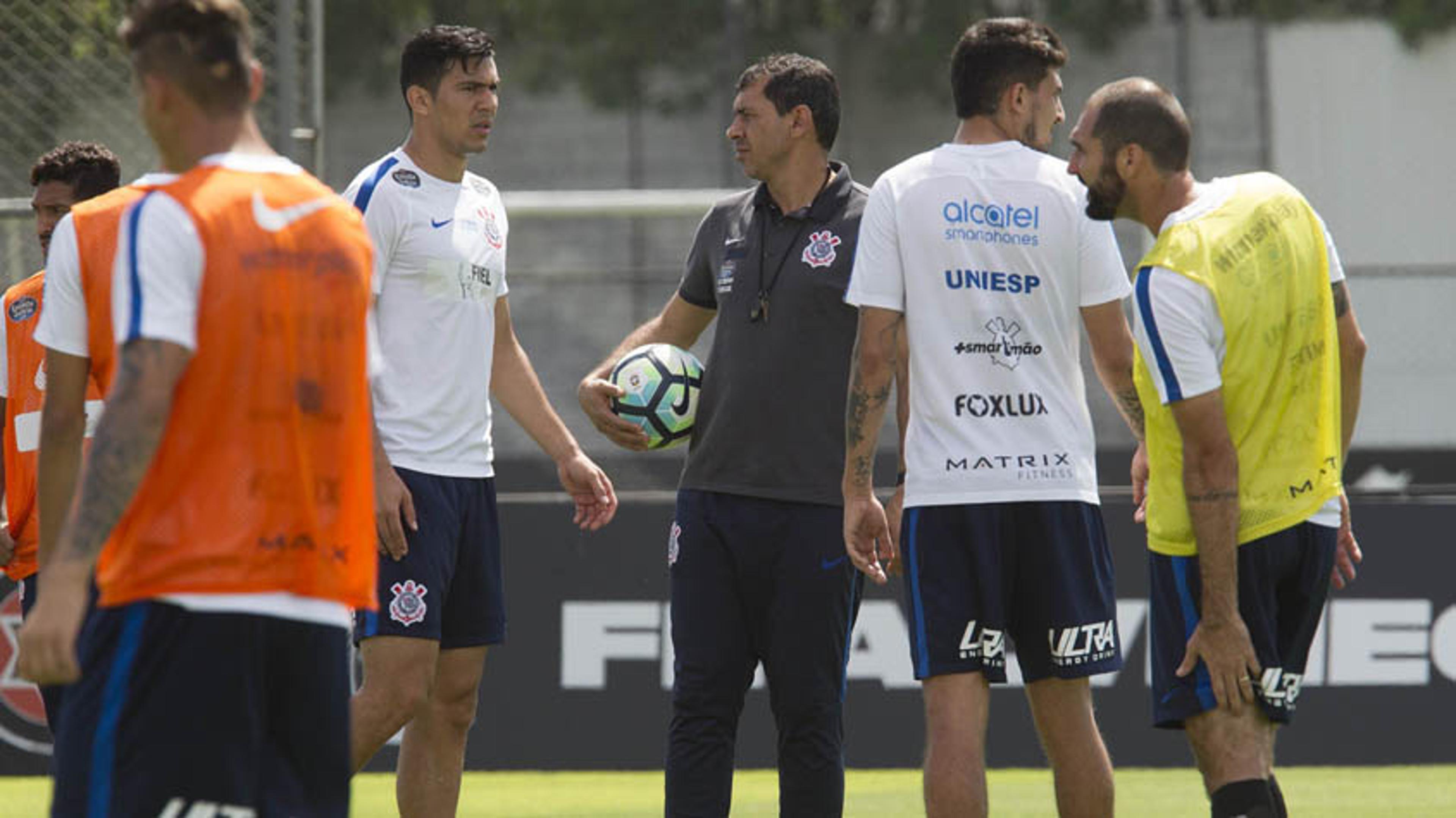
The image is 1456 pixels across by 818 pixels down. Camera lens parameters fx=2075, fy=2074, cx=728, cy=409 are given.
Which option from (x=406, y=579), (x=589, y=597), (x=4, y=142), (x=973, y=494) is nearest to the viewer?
(x=973, y=494)

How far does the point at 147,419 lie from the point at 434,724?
2.85 meters

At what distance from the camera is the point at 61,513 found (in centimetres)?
404

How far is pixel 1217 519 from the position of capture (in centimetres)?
469

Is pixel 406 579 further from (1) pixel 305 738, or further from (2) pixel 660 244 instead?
(2) pixel 660 244

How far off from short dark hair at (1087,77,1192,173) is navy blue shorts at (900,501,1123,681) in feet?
3.21

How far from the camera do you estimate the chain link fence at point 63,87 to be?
9988mm

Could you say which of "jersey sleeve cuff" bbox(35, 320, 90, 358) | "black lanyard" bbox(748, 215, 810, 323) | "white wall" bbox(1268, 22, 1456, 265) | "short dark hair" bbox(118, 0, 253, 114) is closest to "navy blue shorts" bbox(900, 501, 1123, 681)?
"black lanyard" bbox(748, 215, 810, 323)

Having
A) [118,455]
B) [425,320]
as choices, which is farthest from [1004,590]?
[118,455]

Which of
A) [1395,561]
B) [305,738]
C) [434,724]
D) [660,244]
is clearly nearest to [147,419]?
[305,738]

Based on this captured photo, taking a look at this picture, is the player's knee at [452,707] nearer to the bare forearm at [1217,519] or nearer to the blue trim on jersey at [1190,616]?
the blue trim on jersey at [1190,616]

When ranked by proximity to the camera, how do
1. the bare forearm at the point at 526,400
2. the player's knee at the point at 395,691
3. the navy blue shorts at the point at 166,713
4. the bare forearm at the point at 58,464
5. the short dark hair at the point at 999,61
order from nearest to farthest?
the navy blue shorts at the point at 166,713
the bare forearm at the point at 58,464
the short dark hair at the point at 999,61
the player's knee at the point at 395,691
the bare forearm at the point at 526,400

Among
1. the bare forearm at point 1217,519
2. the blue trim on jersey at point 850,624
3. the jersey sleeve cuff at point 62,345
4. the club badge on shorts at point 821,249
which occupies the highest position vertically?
the club badge on shorts at point 821,249

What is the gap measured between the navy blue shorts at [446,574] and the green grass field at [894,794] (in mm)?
2425

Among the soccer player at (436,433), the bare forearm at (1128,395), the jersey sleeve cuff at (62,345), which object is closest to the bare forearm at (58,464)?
the jersey sleeve cuff at (62,345)
